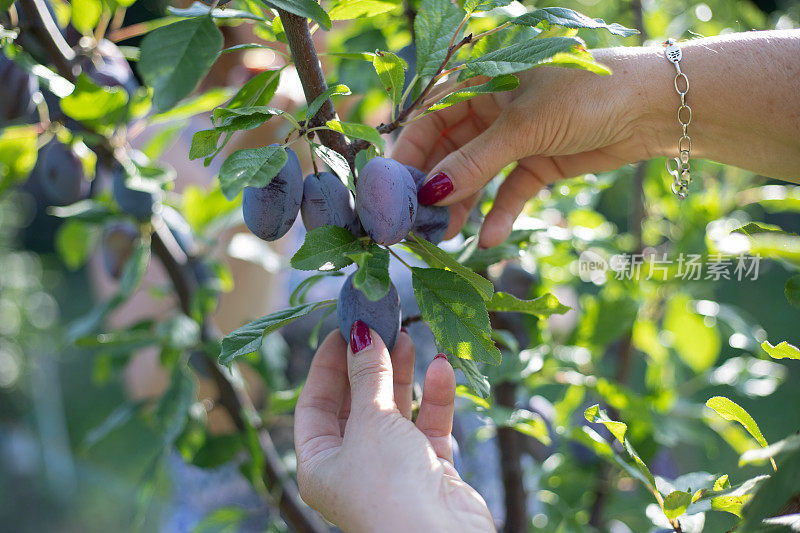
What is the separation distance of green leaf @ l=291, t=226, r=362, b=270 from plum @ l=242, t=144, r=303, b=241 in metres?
0.04

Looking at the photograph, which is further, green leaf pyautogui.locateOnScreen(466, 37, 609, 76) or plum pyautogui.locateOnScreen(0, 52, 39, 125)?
plum pyautogui.locateOnScreen(0, 52, 39, 125)

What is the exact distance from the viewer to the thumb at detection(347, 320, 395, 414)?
1.62ft

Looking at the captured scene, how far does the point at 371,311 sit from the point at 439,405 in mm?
107

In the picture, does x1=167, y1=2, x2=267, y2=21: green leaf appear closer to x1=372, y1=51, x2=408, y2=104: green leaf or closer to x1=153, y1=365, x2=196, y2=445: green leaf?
x1=372, y1=51, x2=408, y2=104: green leaf

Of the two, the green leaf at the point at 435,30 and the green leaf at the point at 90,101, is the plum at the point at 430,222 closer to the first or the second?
the green leaf at the point at 435,30

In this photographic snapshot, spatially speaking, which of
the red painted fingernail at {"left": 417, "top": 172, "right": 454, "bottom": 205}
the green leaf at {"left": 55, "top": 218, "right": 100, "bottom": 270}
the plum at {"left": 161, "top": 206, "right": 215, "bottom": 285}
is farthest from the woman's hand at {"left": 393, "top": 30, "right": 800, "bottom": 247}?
the green leaf at {"left": 55, "top": 218, "right": 100, "bottom": 270}

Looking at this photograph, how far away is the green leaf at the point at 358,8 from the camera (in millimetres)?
548

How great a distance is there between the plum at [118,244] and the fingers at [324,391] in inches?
18.2

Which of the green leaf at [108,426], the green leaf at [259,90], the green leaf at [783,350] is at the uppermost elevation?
the green leaf at [259,90]

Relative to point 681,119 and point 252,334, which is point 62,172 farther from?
point 681,119

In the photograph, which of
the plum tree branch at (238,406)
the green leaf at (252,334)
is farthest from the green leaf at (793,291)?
the plum tree branch at (238,406)

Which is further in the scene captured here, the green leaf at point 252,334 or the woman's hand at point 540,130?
the woman's hand at point 540,130

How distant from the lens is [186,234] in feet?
3.07

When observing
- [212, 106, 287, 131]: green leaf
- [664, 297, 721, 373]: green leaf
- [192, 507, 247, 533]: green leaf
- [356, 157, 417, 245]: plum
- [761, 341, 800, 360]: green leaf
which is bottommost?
[192, 507, 247, 533]: green leaf
